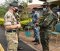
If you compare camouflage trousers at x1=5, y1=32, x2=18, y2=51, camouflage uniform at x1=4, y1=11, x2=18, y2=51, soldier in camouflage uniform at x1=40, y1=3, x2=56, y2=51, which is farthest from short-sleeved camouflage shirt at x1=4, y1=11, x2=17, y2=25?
soldier in camouflage uniform at x1=40, y1=3, x2=56, y2=51

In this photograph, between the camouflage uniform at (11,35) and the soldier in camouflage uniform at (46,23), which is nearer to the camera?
the camouflage uniform at (11,35)

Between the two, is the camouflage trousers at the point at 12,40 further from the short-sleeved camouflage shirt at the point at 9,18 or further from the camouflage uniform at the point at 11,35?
the short-sleeved camouflage shirt at the point at 9,18

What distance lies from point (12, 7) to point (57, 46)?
6304 mm

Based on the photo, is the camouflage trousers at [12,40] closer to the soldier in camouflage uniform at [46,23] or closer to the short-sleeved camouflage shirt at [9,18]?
the short-sleeved camouflage shirt at [9,18]

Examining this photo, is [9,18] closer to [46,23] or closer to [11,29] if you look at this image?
[11,29]

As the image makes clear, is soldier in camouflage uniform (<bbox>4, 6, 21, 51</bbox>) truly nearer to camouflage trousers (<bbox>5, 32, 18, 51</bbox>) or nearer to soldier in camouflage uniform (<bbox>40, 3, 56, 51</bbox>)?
camouflage trousers (<bbox>5, 32, 18, 51</bbox>)

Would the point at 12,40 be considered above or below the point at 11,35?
below

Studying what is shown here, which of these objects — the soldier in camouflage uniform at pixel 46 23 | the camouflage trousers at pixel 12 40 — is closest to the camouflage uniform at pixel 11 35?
the camouflage trousers at pixel 12 40

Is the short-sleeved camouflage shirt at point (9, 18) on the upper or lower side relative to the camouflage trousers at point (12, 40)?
upper

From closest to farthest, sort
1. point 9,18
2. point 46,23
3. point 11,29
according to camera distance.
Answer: point 11,29, point 9,18, point 46,23

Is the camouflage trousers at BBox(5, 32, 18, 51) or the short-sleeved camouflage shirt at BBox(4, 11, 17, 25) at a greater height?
the short-sleeved camouflage shirt at BBox(4, 11, 17, 25)

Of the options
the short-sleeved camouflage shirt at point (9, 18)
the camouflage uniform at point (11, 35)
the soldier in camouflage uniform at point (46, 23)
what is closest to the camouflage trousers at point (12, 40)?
the camouflage uniform at point (11, 35)

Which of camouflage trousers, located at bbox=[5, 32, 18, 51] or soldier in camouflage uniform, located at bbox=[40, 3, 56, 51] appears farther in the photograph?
soldier in camouflage uniform, located at bbox=[40, 3, 56, 51]

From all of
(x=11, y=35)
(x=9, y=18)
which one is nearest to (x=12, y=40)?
(x=11, y=35)
